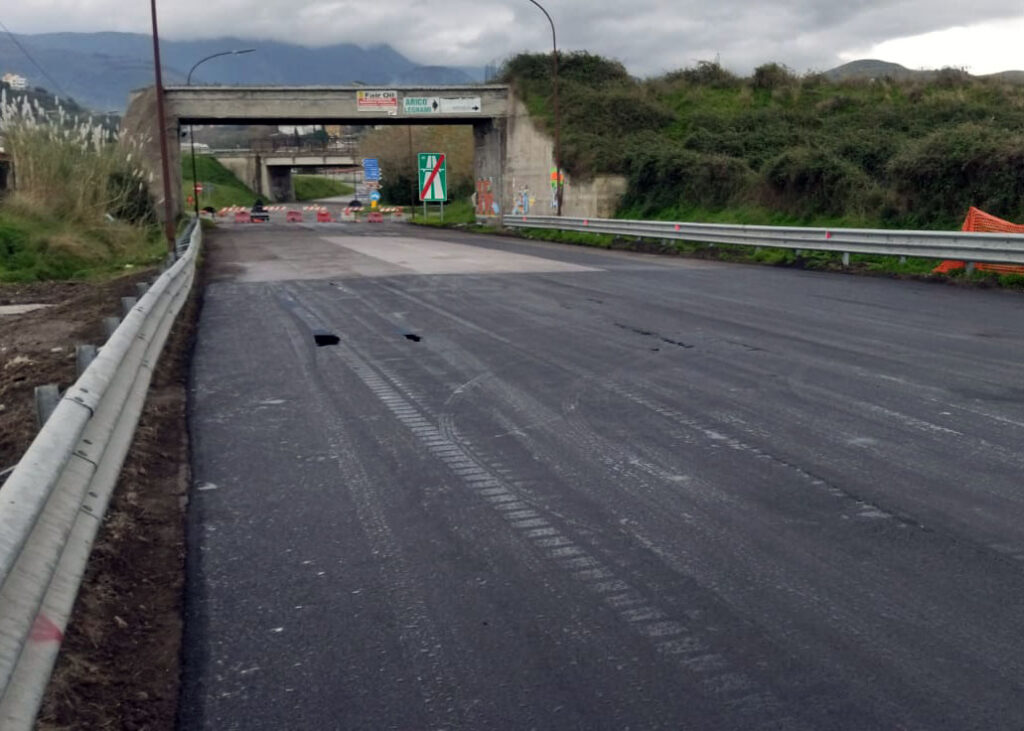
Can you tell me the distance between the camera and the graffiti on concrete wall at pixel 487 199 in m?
53.8

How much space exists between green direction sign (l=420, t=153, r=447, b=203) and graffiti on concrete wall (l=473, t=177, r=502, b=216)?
2770 mm

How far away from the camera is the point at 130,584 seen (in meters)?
4.99

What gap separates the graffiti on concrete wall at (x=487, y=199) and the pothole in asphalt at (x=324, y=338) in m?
40.0

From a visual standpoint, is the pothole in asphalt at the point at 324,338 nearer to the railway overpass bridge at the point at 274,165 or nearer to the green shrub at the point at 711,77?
the green shrub at the point at 711,77

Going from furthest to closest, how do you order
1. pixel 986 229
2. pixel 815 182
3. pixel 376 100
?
1. pixel 376 100
2. pixel 815 182
3. pixel 986 229

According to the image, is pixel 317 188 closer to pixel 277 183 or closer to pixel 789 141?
pixel 277 183

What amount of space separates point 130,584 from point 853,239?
2029 centimetres

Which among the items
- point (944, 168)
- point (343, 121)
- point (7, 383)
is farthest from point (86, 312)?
point (343, 121)

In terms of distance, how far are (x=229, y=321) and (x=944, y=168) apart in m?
17.9

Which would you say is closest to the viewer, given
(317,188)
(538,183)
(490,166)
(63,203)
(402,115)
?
(63,203)

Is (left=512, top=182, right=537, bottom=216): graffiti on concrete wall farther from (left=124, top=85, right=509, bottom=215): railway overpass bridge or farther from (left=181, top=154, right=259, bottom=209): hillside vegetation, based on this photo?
(left=181, top=154, right=259, bottom=209): hillside vegetation

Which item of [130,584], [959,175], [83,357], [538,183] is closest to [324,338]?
[83,357]

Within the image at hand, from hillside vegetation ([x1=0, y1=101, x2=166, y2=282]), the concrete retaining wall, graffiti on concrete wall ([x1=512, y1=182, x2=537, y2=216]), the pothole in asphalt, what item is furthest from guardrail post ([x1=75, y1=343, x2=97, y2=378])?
graffiti on concrete wall ([x1=512, y1=182, x2=537, y2=216])

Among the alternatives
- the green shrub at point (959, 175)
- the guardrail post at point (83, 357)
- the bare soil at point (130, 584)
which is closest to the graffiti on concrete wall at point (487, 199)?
the green shrub at point (959, 175)
